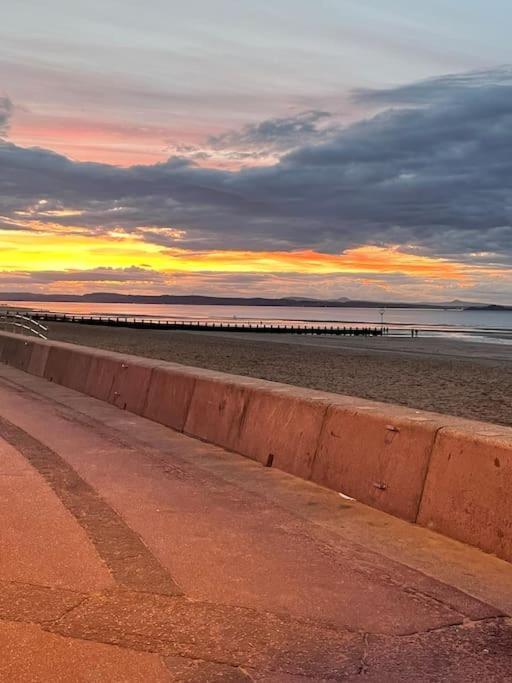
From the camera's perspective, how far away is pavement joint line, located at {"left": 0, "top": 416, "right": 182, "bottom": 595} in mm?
5305

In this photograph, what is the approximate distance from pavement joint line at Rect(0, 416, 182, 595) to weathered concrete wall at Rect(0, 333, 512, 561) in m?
2.12

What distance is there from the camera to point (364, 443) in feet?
24.8

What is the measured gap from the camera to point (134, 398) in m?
13.5

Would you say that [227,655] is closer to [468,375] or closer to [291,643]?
[291,643]

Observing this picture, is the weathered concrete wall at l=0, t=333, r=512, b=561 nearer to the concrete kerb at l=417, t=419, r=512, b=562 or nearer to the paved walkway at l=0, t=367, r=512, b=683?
the concrete kerb at l=417, t=419, r=512, b=562

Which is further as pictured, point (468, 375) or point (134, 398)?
point (468, 375)

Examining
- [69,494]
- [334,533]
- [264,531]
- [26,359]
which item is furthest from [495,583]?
[26,359]

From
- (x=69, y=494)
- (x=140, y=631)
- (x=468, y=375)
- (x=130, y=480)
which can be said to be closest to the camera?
(x=140, y=631)

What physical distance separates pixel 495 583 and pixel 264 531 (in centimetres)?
189

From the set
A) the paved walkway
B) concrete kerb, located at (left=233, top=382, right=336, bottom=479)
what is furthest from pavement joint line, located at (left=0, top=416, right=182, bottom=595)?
concrete kerb, located at (left=233, top=382, right=336, bottom=479)

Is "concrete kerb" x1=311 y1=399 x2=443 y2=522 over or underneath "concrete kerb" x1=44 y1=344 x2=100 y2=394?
over

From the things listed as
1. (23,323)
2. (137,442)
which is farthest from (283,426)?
(23,323)

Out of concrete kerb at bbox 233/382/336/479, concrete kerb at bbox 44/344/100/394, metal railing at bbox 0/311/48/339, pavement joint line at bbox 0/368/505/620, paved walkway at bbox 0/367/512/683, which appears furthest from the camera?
metal railing at bbox 0/311/48/339

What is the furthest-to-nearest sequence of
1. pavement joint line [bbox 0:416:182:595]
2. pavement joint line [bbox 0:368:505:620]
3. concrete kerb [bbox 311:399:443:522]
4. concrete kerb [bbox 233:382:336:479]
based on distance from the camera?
concrete kerb [bbox 233:382:336:479] < concrete kerb [bbox 311:399:443:522] < pavement joint line [bbox 0:416:182:595] < pavement joint line [bbox 0:368:505:620]
